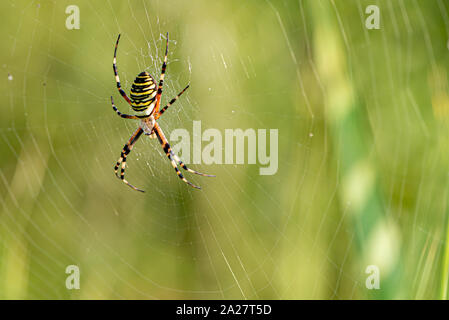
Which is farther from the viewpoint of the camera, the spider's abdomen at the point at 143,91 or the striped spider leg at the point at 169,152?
the striped spider leg at the point at 169,152

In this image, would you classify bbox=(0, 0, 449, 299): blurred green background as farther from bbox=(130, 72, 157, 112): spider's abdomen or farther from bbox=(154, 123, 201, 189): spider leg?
bbox=(130, 72, 157, 112): spider's abdomen

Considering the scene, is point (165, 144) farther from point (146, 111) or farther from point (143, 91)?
point (143, 91)

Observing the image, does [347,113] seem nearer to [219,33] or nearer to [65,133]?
[219,33]

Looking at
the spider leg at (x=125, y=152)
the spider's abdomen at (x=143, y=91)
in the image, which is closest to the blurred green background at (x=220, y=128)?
the spider leg at (x=125, y=152)

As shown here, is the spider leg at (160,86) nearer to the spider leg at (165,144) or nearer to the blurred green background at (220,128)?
the blurred green background at (220,128)

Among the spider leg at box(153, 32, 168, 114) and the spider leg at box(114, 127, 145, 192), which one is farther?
the spider leg at box(114, 127, 145, 192)

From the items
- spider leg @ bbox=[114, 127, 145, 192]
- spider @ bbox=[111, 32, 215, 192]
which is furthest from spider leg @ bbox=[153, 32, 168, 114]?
spider leg @ bbox=[114, 127, 145, 192]
